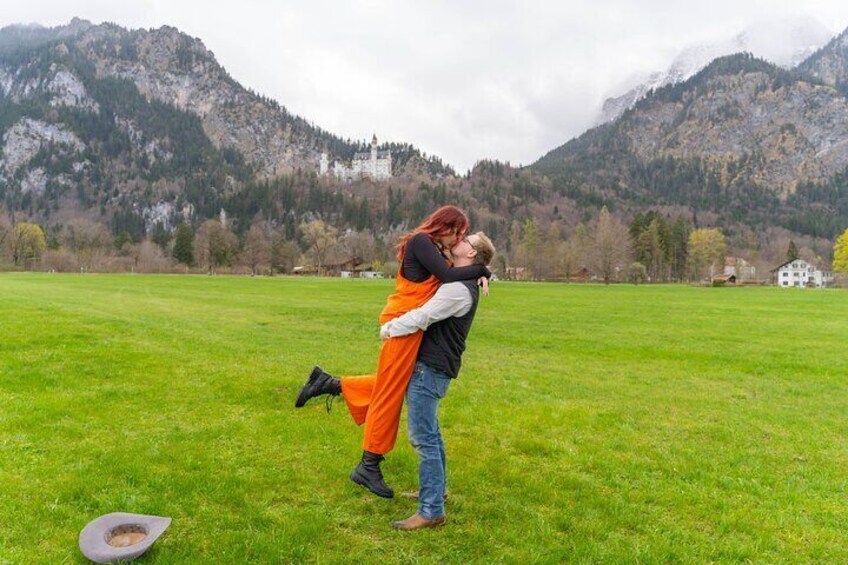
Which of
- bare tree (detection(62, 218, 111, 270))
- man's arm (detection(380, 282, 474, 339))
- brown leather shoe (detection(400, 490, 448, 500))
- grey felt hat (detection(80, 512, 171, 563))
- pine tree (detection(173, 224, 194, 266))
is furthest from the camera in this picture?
pine tree (detection(173, 224, 194, 266))

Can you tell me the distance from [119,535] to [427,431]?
300 centimetres

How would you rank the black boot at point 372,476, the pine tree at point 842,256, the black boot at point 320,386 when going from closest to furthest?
1. the black boot at point 372,476
2. the black boot at point 320,386
3. the pine tree at point 842,256

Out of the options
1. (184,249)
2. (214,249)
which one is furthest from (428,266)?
(184,249)

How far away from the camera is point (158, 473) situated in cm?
632

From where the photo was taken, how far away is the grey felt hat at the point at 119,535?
14.3 ft

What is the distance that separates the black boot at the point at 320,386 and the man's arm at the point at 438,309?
66.3 inches

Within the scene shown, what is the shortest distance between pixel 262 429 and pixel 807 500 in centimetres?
757

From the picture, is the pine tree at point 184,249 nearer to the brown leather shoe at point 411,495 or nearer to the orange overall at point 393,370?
the brown leather shoe at point 411,495

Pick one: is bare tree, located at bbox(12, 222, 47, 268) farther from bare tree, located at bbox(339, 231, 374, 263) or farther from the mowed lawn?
the mowed lawn

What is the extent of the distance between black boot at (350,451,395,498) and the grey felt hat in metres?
1.88


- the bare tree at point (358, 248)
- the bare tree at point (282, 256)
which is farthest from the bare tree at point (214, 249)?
the bare tree at point (358, 248)

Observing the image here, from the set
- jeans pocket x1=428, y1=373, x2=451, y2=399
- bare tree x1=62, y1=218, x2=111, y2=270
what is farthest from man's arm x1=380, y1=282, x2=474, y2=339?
bare tree x1=62, y1=218, x2=111, y2=270

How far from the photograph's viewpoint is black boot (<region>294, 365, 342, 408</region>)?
6355 mm

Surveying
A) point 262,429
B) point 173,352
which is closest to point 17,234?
point 173,352
